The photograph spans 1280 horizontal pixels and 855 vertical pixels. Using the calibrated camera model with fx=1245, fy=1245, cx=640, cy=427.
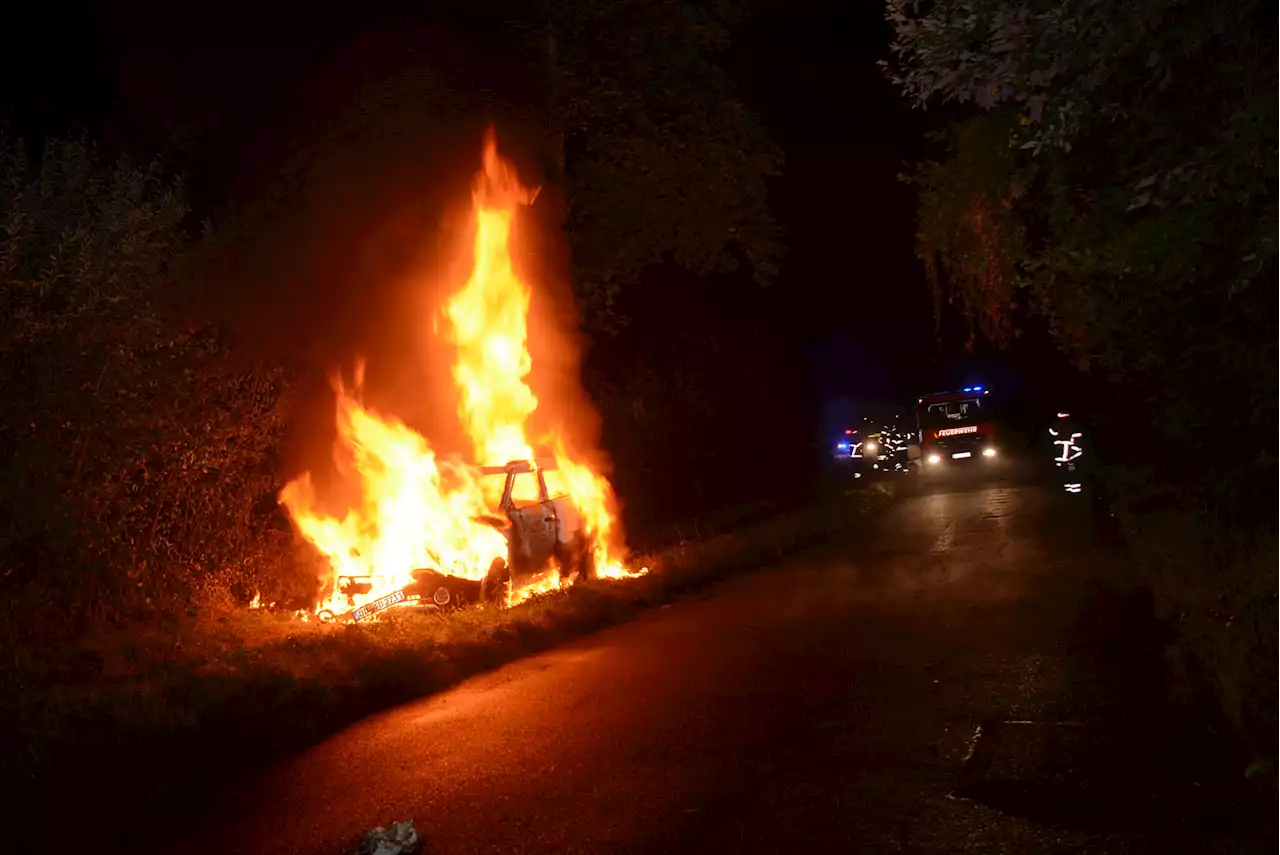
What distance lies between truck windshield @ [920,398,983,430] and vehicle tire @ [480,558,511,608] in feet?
75.1

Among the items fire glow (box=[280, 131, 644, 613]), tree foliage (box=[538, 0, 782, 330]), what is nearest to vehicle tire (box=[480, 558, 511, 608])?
fire glow (box=[280, 131, 644, 613])

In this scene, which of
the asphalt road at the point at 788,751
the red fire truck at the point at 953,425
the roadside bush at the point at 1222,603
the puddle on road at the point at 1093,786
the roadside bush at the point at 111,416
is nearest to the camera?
the puddle on road at the point at 1093,786

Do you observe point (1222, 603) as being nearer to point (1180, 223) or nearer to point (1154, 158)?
point (1180, 223)

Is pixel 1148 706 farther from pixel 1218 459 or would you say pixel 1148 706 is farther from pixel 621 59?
pixel 621 59

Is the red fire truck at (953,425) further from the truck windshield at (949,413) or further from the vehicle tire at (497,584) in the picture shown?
the vehicle tire at (497,584)

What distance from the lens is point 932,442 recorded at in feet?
118

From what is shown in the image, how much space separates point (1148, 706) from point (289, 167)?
13019 millimetres

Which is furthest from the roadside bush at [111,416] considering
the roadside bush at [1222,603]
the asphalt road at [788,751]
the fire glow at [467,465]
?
the roadside bush at [1222,603]

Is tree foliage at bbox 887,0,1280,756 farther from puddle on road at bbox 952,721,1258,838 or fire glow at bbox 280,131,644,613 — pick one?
fire glow at bbox 280,131,644,613

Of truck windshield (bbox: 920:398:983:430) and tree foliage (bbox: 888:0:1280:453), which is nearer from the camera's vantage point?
tree foliage (bbox: 888:0:1280:453)

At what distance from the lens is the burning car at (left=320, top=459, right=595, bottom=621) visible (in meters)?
13.9

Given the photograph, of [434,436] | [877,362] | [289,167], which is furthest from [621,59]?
[877,362]

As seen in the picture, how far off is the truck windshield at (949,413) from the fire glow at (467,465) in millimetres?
19431

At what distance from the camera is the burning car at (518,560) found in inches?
547
